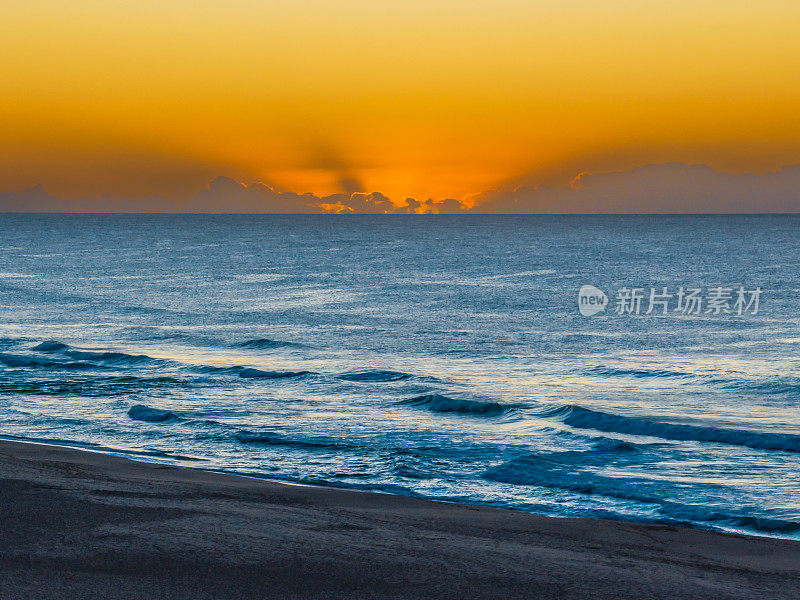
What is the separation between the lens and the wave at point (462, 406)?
18500 millimetres

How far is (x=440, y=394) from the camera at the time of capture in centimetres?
2053

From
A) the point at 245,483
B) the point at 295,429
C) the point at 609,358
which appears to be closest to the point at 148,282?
the point at 609,358

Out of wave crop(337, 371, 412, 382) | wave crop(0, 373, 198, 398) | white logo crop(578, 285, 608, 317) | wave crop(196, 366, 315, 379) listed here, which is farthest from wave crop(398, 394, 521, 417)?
white logo crop(578, 285, 608, 317)

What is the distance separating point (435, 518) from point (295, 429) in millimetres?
6983

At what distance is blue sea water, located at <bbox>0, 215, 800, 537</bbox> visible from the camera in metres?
Result: 13.0

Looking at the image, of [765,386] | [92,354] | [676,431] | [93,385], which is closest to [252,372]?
[93,385]

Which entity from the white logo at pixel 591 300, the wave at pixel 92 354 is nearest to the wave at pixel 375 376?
the wave at pixel 92 354

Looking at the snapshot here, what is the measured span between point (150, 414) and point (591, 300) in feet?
119

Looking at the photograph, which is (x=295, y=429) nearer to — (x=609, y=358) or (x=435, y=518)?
(x=435, y=518)

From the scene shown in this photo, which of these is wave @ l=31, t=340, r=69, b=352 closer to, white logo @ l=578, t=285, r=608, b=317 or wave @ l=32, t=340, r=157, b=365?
wave @ l=32, t=340, r=157, b=365

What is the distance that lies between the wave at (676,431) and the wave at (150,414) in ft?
26.3

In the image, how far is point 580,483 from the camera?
1278 cm

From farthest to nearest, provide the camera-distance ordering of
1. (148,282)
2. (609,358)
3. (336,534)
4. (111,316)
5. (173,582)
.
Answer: (148,282) < (111,316) < (609,358) < (336,534) < (173,582)

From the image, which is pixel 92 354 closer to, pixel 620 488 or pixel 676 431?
pixel 676 431
